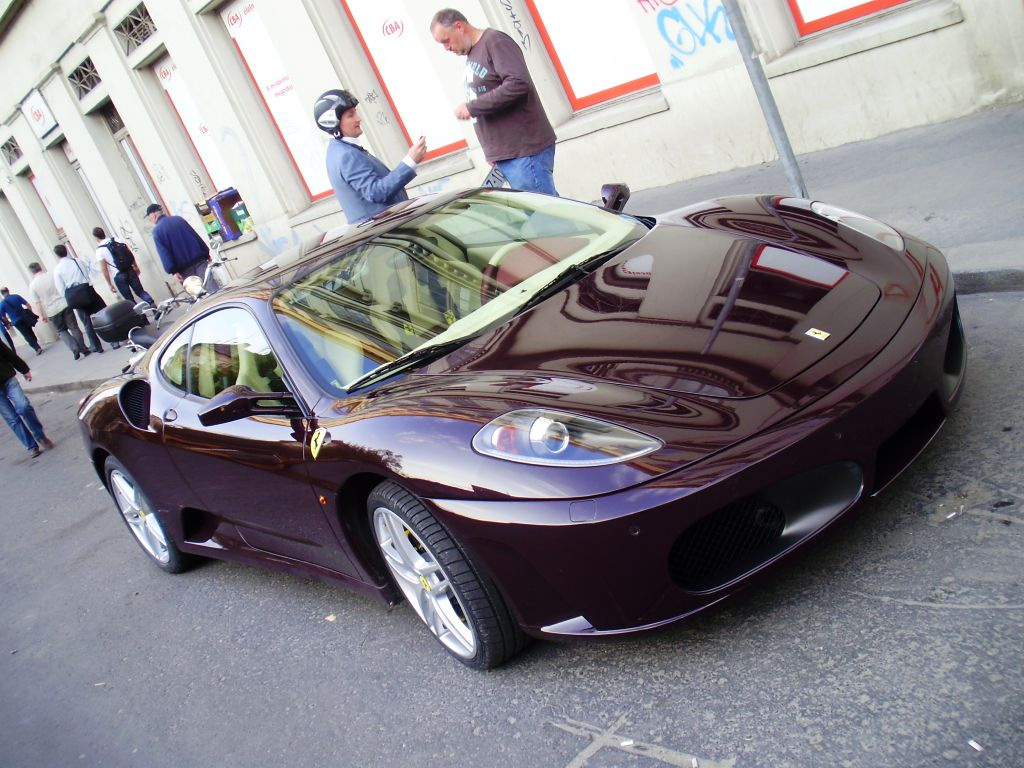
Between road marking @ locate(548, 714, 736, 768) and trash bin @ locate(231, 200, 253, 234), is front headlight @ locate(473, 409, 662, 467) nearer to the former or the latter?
road marking @ locate(548, 714, 736, 768)

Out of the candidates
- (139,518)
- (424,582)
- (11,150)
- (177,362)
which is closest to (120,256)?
(139,518)

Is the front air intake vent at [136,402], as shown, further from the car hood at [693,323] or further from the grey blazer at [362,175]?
the car hood at [693,323]

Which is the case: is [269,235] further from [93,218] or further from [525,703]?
[525,703]

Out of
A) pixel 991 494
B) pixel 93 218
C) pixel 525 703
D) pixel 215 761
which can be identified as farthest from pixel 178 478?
pixel 93 218

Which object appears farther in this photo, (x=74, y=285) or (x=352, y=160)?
(x=74, y=285)

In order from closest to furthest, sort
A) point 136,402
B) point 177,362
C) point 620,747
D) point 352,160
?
1. point 620,747
2. point 177,362
3. point 136,402
4. point 352,160

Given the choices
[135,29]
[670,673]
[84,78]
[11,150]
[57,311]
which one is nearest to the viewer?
[670,673]

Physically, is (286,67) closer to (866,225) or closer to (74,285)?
(74,285)

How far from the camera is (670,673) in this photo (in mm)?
3117

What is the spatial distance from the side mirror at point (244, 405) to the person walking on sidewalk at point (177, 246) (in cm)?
951

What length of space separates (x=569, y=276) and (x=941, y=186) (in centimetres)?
375

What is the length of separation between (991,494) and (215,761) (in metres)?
2.76

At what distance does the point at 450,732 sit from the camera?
3.29 m

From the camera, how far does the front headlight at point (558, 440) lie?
291 centimetres
